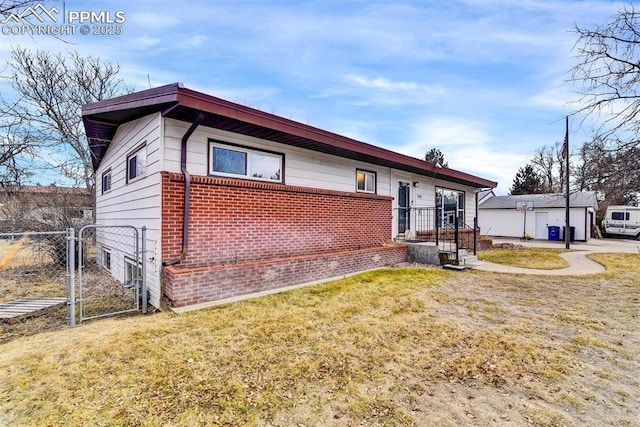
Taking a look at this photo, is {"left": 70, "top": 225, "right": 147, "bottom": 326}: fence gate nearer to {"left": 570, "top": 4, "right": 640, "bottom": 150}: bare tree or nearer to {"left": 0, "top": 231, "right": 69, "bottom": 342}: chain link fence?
{"left": 0, "top": 231, "right": 69, "bottom": 342}: chain link fence

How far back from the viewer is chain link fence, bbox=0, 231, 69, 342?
14.6 feet

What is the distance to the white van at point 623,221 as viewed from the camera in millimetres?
21766

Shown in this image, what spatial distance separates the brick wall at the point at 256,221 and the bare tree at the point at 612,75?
5119 mm

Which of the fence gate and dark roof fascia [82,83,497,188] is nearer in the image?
dark roof fascia [82,83,497,188]

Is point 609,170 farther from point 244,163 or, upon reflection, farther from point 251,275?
point 244,163

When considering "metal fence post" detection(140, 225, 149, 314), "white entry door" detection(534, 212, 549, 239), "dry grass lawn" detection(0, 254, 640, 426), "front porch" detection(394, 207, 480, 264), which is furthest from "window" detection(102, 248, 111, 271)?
"white entry door" detection(534, 212, 549, 239)

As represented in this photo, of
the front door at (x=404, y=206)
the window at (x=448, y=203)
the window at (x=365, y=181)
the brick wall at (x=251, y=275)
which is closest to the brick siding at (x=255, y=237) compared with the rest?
the brick wall at (x=251, y=275)

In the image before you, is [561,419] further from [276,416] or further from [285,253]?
[285,253]

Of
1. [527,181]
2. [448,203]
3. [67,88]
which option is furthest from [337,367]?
[527,181]

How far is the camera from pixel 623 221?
2220 cm

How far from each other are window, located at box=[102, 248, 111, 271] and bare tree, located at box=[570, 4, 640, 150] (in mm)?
11810

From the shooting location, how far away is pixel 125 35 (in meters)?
6.38

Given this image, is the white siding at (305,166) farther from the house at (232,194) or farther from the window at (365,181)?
the window at (365,181)

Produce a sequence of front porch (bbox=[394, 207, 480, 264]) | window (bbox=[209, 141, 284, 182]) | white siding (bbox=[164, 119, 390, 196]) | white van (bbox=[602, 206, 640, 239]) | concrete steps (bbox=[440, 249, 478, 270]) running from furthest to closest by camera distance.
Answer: white van (bbox=[602, 206, 640, 239]) → front porch (bbox=[394, 207, 480, 264]) → concrete steps (bbox=[440, 249, 478, 270]) → window (bbox=[209, 141, 284, 182]) → white siding (bbox=[164, 119, 390, 196])
